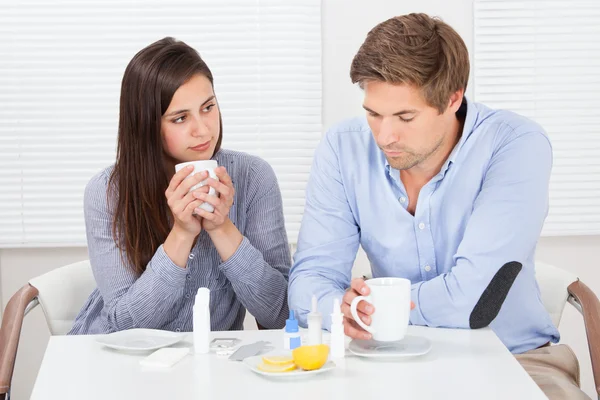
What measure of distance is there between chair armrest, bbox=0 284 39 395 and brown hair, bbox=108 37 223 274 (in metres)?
0.34

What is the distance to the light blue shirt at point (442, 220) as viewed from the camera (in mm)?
1876

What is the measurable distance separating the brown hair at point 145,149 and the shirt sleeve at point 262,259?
9.6 inches

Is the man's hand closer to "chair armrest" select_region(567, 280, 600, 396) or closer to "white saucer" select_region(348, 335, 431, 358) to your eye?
"white saucer" select_region(348, 335, 431, 358)

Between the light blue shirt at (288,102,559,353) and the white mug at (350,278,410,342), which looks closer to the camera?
the white mug at (350,278,410,342)

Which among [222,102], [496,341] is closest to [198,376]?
[496,341]

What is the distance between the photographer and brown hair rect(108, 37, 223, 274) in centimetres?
216

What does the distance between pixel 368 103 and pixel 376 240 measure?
15.3 inches

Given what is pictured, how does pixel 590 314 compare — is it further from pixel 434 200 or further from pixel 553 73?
pixel 553 73

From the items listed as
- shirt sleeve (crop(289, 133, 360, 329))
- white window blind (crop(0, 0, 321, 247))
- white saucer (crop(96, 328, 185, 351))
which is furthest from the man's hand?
white window blind (crop(0, 0, 321, 247))

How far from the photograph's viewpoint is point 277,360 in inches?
58.8

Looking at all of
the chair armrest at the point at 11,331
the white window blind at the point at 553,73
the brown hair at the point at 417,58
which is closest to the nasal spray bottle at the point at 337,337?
the brown hair at the point at 417,58

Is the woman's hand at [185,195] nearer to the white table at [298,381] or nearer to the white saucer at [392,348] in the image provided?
the white table at [298,381]

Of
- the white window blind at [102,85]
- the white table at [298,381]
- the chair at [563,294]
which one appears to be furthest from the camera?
the white window blind at [102,85]

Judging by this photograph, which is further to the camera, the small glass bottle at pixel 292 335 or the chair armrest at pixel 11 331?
the chair armrest at pixel 11 331
